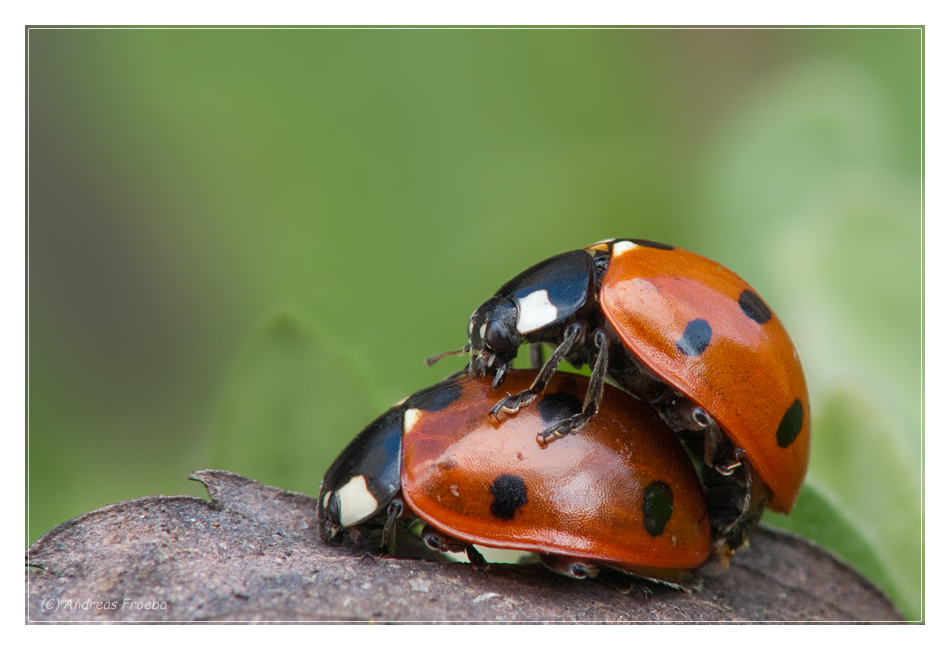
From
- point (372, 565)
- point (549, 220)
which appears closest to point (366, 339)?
point (549, 220)

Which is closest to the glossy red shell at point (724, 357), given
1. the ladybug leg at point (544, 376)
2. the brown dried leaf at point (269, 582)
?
the ladybug leg at point (544, 376)

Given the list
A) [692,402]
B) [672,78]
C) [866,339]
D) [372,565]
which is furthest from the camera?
[672,78]

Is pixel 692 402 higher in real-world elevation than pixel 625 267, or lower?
lower

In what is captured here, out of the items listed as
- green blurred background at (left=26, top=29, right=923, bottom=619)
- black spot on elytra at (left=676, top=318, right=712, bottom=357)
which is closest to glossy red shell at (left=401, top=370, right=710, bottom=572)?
black spot on elytra at (left=676, top=318, right=712, bottom=357)

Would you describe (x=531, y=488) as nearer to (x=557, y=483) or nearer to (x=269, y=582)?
(x=557, y=483)
